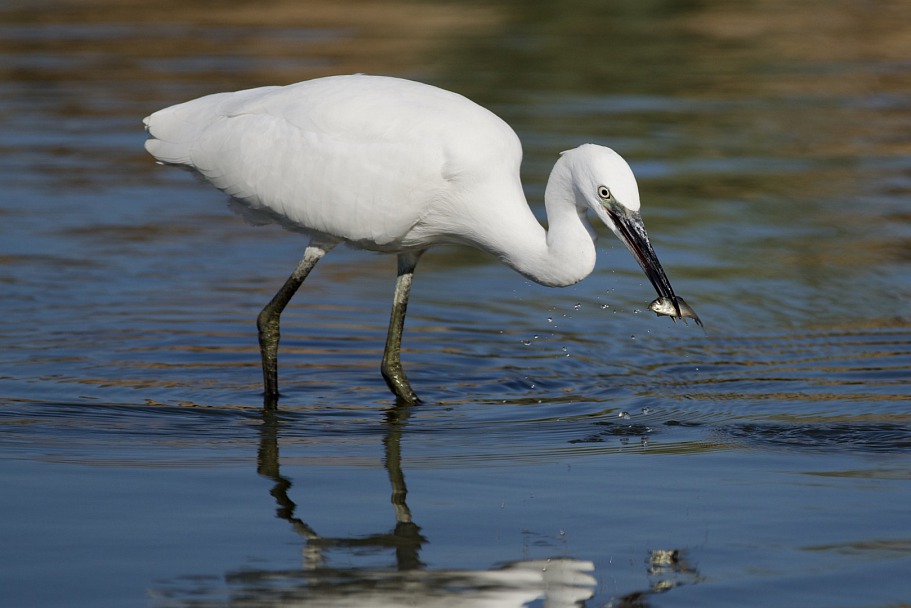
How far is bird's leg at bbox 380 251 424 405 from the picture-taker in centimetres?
727

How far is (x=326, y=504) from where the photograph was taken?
555 centimetres

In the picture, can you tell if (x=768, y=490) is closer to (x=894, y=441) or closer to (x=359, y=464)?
(x=894, y=441)

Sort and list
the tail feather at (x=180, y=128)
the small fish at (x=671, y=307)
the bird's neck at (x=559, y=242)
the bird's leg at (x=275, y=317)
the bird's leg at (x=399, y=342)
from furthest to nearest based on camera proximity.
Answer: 1. the tail feather at (x=180, y=128)
2. the bird's leg at (x=275, y=317)
3. the bird's leg at (x=399, y=342)
4. the bird's neck at (x=559, y=242)
5. the small fish at (x=671, y=307)

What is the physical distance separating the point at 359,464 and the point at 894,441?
2.17m

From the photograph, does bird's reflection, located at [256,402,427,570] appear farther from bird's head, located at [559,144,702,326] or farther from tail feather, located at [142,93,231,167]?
tail feather, located at [142,93,231,167]

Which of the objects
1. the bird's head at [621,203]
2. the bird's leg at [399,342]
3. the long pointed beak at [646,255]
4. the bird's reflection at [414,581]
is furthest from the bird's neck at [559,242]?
the bird's reflection at [414,581]

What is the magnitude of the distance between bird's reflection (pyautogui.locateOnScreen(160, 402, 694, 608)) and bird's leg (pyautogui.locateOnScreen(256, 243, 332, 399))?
2.21m

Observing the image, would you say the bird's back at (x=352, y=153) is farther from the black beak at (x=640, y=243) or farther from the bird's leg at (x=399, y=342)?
the black beak at (x=640, y=243)

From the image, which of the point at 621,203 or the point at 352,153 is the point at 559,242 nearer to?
the point at 621,203

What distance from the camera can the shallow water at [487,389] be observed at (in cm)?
495

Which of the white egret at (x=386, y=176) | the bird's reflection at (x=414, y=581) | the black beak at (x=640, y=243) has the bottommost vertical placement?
the bird's reflection at (x=414, y=581)

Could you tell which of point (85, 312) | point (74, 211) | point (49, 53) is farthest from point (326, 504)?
point (49, 53)

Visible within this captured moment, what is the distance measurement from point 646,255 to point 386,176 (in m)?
1.36

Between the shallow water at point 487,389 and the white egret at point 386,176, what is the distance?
705 mm
